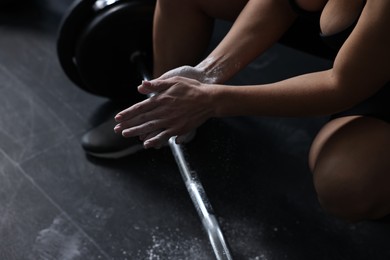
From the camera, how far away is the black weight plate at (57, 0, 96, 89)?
Answer: 1.14m

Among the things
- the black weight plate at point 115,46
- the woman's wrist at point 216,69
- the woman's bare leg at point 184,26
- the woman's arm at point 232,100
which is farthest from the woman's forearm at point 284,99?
the black weight plate at point 115,46

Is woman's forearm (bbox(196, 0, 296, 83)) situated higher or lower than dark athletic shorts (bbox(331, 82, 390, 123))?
higher

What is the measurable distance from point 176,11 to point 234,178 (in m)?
0.38

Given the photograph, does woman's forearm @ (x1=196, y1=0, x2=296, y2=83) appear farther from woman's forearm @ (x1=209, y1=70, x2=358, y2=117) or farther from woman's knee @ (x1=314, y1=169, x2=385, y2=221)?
woman's knee @ (x1=314, y1=169, x2=385, y2=221)

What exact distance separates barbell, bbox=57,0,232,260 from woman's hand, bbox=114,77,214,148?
11.8 inches

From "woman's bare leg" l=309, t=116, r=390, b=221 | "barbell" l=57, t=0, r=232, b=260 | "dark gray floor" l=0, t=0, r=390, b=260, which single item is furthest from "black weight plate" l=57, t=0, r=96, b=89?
"woman's bare leg" l=309, t=116, r=390, b=221

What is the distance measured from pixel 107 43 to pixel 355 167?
57cm

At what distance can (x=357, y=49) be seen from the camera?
0.74 m

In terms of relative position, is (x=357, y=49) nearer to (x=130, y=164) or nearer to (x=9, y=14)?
(x=130, y=164)

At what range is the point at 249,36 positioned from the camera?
97 cm

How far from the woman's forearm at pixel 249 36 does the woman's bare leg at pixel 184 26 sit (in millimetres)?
78

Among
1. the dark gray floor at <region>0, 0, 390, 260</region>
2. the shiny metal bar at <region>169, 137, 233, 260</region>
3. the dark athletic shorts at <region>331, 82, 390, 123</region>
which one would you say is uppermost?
the dark athletic shorts at <region>331, 82, 390, 123</region>

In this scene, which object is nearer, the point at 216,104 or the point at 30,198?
the point at 216,104

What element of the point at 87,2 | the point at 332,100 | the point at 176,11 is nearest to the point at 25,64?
the point at 87,2
